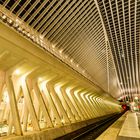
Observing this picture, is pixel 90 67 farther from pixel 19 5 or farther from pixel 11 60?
pixel 11 60

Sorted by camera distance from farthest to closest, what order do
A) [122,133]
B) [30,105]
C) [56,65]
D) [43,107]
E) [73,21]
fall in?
[73,21], [56,65], [122,133], [43,107], [30,105]

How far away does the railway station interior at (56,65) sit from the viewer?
8594 millimetres

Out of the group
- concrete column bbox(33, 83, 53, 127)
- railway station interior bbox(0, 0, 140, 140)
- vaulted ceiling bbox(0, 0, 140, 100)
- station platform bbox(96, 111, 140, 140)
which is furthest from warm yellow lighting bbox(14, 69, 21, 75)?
station platform bbox(96, 111, 140, 140)

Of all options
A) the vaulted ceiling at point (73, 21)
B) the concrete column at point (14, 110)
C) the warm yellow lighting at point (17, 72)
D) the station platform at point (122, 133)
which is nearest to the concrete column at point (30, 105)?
the warm yellow lighting at point (17, 72)

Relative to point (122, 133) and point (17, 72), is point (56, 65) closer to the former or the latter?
point (17, 72)

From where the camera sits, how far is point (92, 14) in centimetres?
2467

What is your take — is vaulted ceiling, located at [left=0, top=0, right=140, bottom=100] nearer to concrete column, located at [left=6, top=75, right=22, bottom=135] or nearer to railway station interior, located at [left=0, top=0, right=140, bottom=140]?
railway station interior, located at [left=0, top=0, right=140, bottom=140]

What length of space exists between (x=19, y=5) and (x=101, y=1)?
39.8ft

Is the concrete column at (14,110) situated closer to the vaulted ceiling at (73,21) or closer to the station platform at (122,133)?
the station platform at (122,133)

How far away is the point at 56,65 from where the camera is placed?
38.0ft

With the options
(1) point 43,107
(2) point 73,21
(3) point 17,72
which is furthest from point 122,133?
(2) point 73,21

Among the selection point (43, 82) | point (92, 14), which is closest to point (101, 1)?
point (92, 14)

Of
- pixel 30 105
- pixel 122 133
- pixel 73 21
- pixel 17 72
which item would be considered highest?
pixel 73 21

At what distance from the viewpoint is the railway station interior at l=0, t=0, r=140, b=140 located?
8.59 m
